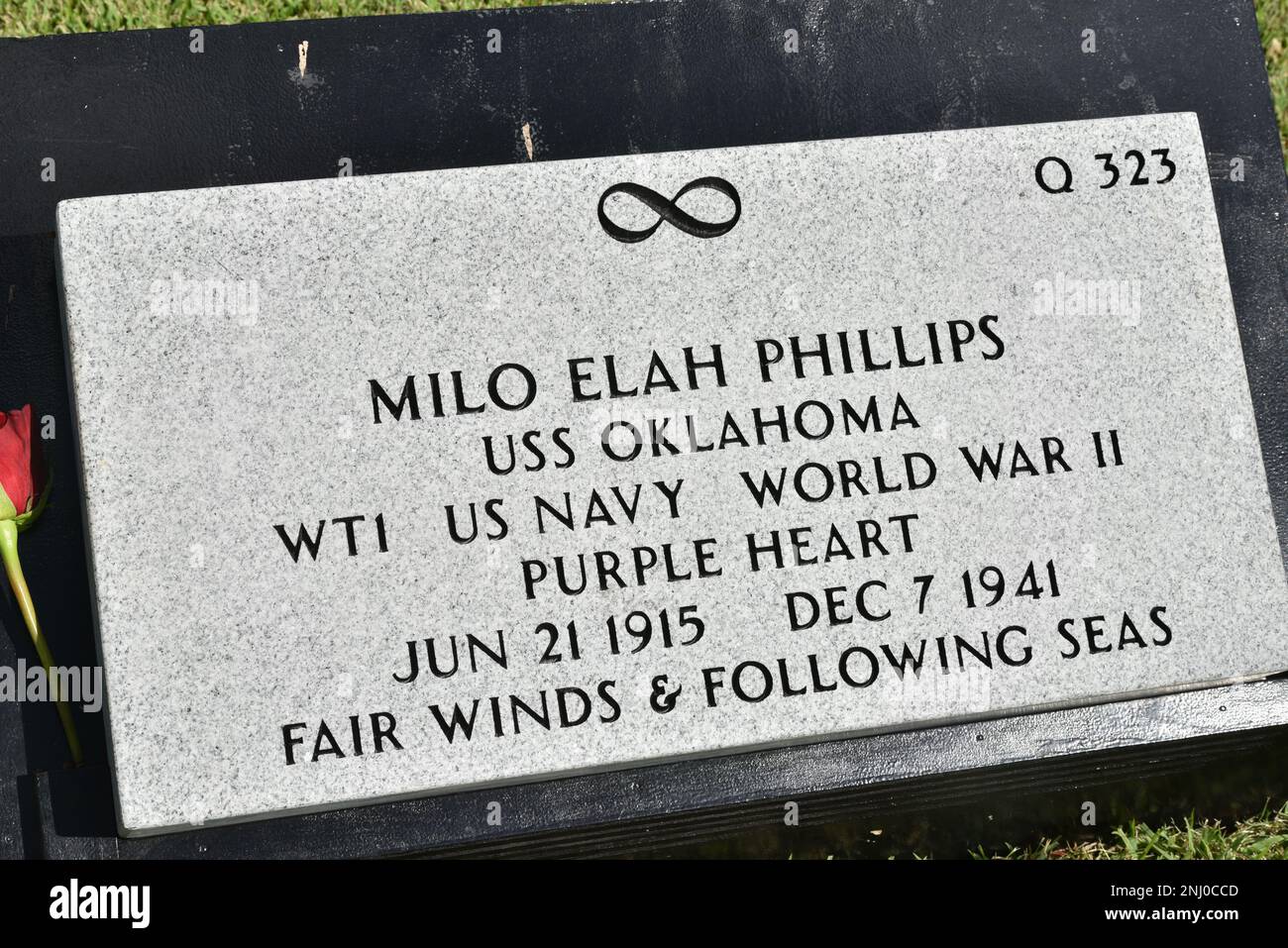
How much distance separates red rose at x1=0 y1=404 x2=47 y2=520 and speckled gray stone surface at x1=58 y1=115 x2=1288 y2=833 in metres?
0.25

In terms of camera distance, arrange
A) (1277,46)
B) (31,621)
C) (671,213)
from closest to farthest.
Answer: (31,621)
(671,213)
(1277,46)

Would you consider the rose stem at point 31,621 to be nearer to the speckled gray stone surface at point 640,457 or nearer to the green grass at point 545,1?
the speckled gray stone surface at point 640,457

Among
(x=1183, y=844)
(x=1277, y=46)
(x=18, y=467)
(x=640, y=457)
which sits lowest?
(x=1183, y=844)

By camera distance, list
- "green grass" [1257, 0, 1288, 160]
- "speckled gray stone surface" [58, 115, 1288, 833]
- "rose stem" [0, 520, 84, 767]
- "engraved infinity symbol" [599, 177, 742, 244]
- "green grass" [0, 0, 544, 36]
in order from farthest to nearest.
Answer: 1. "green grass" [1257, 0, 1288, 160]
2. "green grass" [0, 0, 544, 36]
3. "engraved infinity symbol" [599, 177, 742, 244]
4. "rose stem" [0, 520, 84, 767]
5. "speckled gray stone surface" [58, 115, 1288, 833]

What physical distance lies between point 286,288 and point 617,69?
115cm

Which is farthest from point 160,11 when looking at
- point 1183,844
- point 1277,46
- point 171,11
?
point 1183,844

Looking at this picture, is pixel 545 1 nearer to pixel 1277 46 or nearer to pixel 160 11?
pixel 160 11

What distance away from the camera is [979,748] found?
280cm

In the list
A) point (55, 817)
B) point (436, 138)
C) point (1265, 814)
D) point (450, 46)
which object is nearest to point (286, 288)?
point (436, 138)

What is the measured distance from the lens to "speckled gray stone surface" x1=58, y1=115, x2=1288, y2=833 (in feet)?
8.35

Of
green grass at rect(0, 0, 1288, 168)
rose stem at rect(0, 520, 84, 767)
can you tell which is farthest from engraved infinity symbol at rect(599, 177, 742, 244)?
rose stem at rect(0, 520, 84, 767)

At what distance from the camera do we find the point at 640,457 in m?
2.68

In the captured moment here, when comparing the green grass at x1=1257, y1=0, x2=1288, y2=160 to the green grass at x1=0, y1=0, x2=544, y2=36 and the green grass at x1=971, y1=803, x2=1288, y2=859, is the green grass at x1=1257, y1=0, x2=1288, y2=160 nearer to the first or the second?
the green grass at x1=971, y1=803, x2=1288, y2=859

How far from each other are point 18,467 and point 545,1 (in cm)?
214
